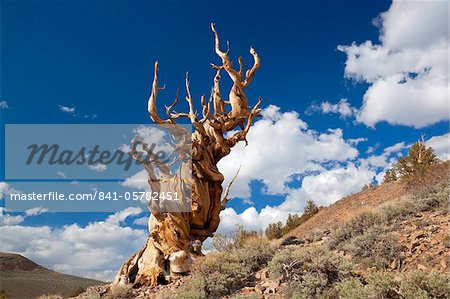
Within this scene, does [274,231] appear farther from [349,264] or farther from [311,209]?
[349,264]

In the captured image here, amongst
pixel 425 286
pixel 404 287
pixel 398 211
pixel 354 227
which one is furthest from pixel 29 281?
pixel 425 286

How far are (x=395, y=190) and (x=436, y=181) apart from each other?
778 centimetres

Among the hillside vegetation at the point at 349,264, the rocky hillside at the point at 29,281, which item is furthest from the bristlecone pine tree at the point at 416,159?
the rocky hillside at the point at 29,281

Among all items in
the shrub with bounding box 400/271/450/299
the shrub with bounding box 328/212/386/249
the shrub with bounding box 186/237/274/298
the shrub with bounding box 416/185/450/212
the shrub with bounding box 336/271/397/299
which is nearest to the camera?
the shrub with bounding box 400/271/450/299

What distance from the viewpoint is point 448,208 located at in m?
10.1

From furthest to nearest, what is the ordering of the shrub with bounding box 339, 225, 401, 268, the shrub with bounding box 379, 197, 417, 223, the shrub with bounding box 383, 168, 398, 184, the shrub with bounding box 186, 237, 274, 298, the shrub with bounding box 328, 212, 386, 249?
the shrub with bounding box 383, 168, 398, 184 < the shrub with bounding box 379, 197, 417, 223 < the shrub with bounding box 328, 212, 386, 249 < the shrub with bounding box 186, 237, 274, 298 < the shrub with bounding box 339, 225, 401, 268

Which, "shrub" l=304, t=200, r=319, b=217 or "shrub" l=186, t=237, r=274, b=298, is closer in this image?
"shrub" l=186, t=237, r=274, b=298

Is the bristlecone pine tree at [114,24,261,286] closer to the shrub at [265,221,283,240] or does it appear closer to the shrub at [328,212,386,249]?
the shrub at [328,212,386,249]

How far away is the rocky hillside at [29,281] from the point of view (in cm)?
3792

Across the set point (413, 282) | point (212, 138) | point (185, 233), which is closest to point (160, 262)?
point (185, 233)

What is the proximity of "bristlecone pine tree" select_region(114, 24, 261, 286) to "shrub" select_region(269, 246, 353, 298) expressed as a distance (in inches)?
119

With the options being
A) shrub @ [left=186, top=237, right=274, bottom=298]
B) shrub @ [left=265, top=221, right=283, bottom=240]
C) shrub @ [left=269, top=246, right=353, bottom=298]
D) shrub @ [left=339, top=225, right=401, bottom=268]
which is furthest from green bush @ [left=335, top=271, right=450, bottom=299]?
shrub @ [left=265, top=221, right=283, bottom=240]

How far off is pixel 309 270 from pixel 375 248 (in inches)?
60.8

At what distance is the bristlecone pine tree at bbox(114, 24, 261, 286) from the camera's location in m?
10.5
